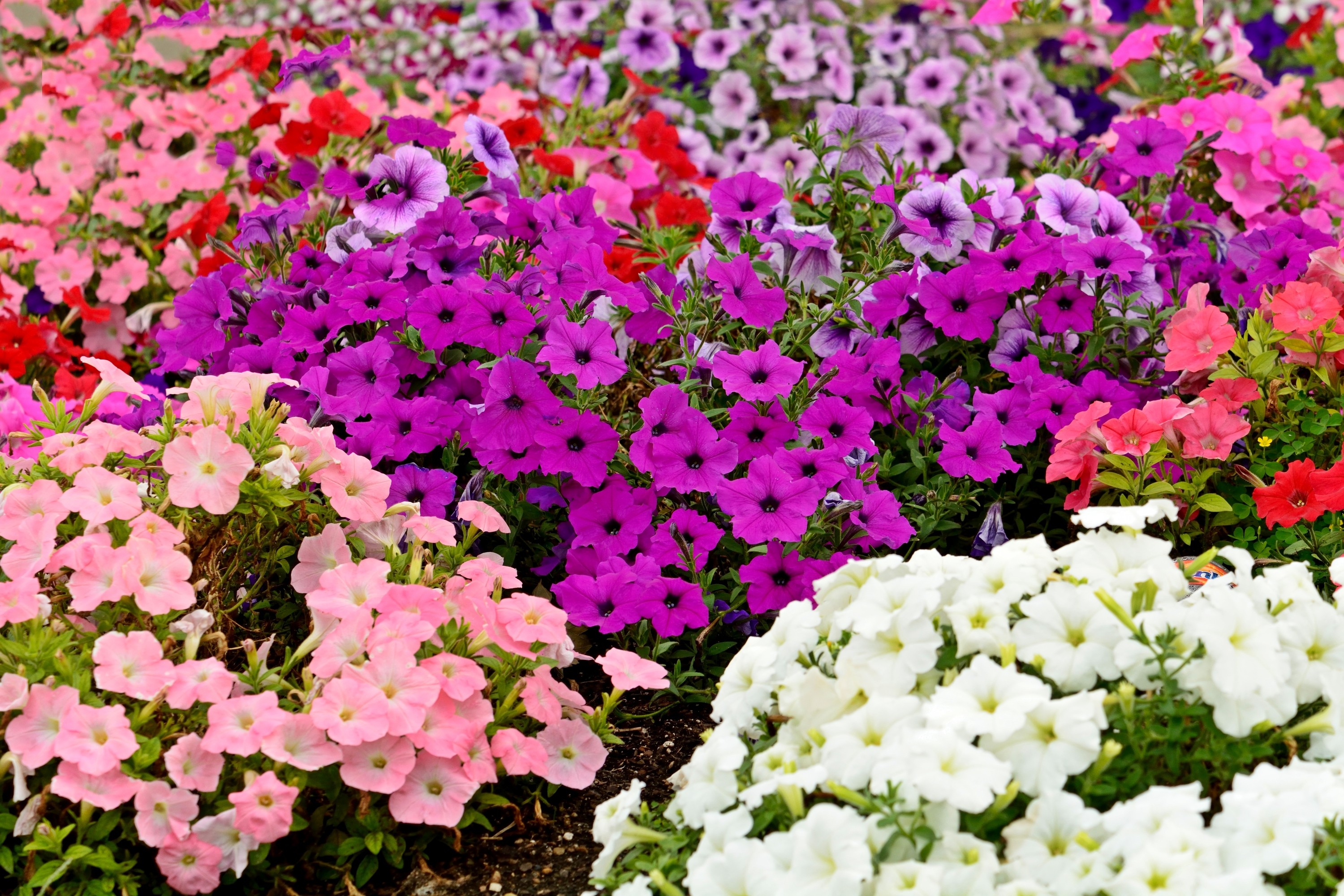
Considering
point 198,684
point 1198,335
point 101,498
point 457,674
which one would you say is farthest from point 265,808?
point 1198,335

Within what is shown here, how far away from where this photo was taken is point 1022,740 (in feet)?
5.21

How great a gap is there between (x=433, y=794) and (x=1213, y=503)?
1612 mm

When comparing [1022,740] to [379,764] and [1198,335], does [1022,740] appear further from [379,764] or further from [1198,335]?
[1198,335]

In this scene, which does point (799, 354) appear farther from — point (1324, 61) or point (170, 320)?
point (1324, 61)

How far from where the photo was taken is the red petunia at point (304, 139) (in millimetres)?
3471

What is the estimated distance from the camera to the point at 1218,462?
2.71 m

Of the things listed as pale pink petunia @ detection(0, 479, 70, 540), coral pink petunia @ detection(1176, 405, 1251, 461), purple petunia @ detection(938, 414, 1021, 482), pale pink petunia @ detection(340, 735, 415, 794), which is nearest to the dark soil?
pale pink petunia @ detection(340, 735, 415, 794)

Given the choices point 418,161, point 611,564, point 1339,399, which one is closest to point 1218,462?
point 1339,399

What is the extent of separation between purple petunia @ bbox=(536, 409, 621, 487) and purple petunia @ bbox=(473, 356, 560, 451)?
0.10 ft

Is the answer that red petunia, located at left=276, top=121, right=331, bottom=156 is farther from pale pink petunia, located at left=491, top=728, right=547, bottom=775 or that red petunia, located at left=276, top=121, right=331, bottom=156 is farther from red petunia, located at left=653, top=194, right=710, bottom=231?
pale pink petunia, located at left=491, top=728, right=547, bottom=775

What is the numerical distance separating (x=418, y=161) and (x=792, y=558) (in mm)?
1291

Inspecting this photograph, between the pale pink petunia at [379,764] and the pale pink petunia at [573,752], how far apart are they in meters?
0.28

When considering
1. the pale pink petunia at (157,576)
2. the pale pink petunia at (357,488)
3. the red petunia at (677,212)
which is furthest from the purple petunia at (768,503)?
the red petunia at (677,212)

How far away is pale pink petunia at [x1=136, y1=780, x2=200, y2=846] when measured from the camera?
74.4 inches
